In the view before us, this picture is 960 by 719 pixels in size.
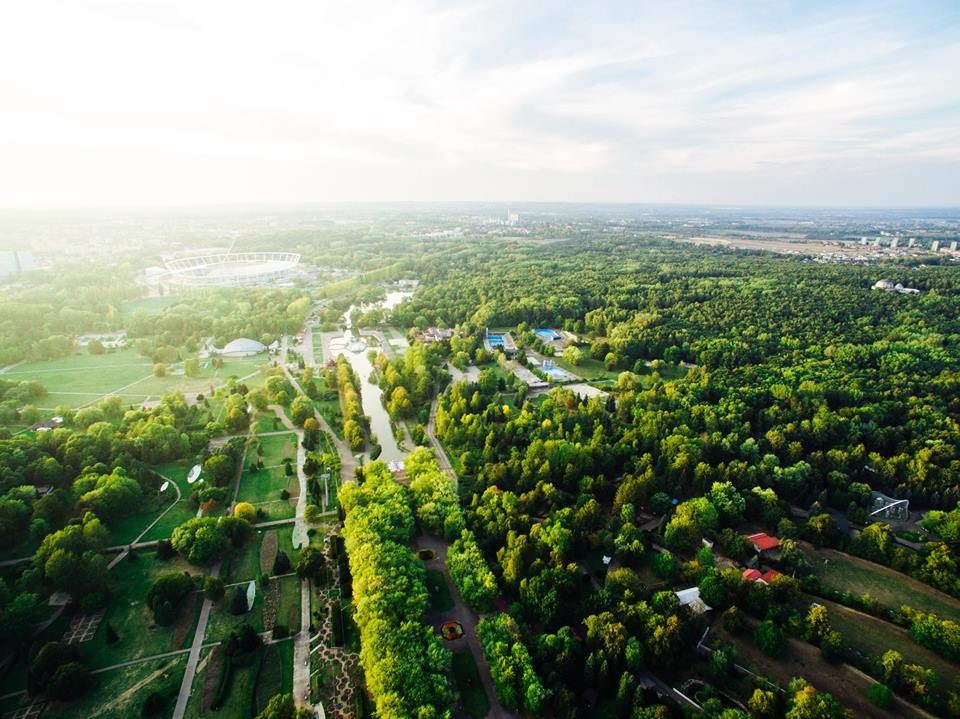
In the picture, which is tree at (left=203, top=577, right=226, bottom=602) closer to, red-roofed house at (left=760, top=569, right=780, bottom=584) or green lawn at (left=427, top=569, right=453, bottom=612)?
green lawn at (left=427, top=569, right=453, bottom=612)

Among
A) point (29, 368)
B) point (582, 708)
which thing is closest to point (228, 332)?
point (29, 368)

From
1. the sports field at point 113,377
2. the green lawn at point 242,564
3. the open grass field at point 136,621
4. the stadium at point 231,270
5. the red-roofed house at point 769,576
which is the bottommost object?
the open grass field at point 136,621

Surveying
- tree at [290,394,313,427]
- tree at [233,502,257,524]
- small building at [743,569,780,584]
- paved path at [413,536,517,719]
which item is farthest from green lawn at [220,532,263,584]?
small building at [743,569,780,584]

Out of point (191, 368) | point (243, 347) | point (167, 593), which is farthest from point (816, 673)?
point (243, 347)

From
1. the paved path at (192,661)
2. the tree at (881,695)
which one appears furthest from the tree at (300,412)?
the tree at (881,695)

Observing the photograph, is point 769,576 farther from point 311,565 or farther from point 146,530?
point 146,530

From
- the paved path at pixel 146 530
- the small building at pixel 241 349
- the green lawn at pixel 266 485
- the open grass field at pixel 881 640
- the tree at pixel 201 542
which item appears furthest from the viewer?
the small building at pixel 241 349

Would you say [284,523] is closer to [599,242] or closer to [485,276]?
[485,276]

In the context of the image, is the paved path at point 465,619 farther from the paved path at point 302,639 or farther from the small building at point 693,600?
the small building at point 693,600
